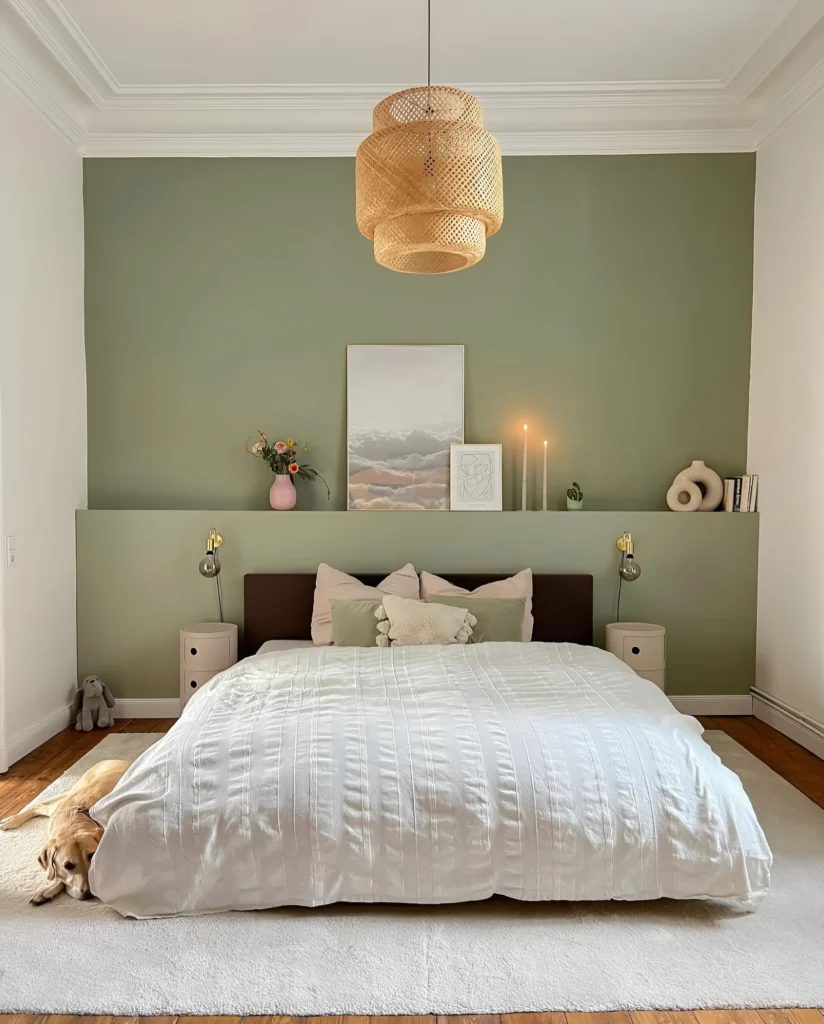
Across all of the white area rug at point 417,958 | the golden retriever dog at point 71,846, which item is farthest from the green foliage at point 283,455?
the white area rug at point 417,958

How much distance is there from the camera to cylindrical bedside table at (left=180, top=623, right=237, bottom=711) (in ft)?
14.4

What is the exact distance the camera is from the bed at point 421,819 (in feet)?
7.95

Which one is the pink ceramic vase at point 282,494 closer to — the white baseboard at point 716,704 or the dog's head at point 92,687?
the dog's head at point 92,687

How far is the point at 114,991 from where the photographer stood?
2.09 metres

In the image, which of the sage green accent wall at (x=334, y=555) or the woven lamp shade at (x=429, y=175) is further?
the sage green accent wall at (x=334, y=555)

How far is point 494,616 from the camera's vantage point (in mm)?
4133

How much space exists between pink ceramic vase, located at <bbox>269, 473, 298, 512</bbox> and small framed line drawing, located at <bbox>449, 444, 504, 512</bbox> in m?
0.90

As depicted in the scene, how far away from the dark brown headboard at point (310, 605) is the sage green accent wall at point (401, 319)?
0.53 m

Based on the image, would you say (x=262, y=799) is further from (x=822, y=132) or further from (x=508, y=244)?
(x=822, y=132)

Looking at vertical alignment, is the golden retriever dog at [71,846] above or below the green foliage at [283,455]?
below

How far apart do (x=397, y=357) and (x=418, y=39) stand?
1598 mm

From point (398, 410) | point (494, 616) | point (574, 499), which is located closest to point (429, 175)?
point (494, 616)

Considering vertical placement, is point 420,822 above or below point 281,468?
below

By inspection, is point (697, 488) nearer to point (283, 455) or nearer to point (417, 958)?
point (283, 455)
